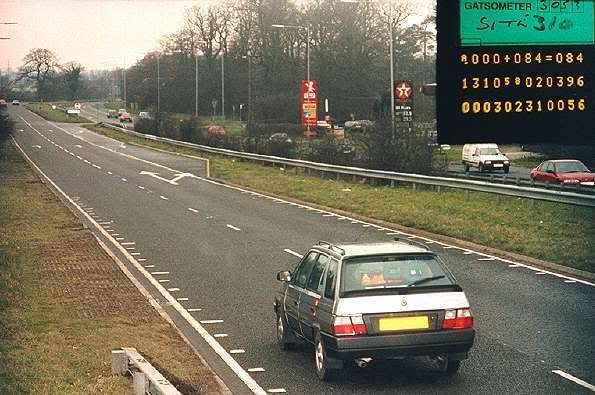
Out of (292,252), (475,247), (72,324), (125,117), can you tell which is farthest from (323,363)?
(125,117)

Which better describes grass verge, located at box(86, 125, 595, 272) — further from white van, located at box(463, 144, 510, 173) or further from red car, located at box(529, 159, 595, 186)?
white van, located at box(463, 144, 510, 173)

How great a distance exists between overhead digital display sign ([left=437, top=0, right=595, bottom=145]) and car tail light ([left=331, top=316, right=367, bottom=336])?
7.68ft

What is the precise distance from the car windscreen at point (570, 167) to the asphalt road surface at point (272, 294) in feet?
33.1

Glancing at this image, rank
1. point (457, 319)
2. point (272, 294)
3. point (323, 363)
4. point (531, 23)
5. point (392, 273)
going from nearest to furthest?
point (531, 23) < point (457, 319) < point (323, 363) < point (392, 273) < point (272, 294)

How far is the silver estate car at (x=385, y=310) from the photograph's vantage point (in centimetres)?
1195

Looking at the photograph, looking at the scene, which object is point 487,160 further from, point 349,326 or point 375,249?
point 349,326

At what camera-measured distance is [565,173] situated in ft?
136

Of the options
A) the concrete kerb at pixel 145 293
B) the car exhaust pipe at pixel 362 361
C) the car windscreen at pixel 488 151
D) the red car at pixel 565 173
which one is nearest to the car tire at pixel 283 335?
the concrete kerb at pixel 145 293

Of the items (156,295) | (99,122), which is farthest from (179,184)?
(99,122)

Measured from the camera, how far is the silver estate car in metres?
12.0

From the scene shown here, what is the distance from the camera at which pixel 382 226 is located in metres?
32.2

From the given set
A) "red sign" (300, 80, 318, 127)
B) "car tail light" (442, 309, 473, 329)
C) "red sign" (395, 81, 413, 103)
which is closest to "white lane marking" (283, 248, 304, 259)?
"car tail light" (442, 309, 473, 329)

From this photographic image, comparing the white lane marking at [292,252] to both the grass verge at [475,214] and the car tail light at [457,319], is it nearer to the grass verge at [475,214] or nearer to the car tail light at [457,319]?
the grass verge at [475,214]

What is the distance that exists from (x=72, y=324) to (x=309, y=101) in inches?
1597
